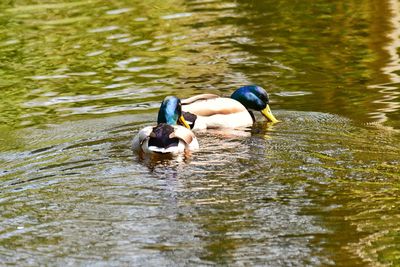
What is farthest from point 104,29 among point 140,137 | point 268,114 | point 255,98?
point 140,137

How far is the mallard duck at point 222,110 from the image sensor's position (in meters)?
11.5

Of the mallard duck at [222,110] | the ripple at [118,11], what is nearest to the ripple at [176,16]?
the ripple at [118,11]

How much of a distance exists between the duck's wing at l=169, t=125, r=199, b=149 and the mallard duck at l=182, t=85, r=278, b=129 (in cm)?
116

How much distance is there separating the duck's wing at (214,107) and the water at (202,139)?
1.03 feet

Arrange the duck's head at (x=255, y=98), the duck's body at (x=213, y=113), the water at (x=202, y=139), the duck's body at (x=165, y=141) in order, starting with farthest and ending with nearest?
the duck's head at (x=255, y=98), the duck's body at (x=213, y=113), the duck's body at (x=165, y=141), the water at (x=202, y=139)

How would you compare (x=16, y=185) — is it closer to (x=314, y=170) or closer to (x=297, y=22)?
(x=314, y=170)

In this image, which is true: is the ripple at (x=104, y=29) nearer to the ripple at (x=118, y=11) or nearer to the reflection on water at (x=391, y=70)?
the ripple at (x=118, y=11)

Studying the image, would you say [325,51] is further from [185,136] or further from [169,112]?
[185,136]

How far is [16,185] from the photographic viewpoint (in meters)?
8.82

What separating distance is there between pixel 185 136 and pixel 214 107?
5.67 ft

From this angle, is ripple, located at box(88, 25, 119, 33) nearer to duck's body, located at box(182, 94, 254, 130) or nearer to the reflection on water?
the reflection on water

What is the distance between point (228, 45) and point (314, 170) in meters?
7.02

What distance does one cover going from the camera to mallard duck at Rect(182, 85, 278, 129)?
37.6 feet

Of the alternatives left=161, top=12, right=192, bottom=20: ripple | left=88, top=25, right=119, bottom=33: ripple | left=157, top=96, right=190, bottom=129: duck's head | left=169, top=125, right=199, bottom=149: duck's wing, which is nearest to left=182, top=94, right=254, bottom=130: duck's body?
left=157, top=96, right=190, bottom=129: duck's head
